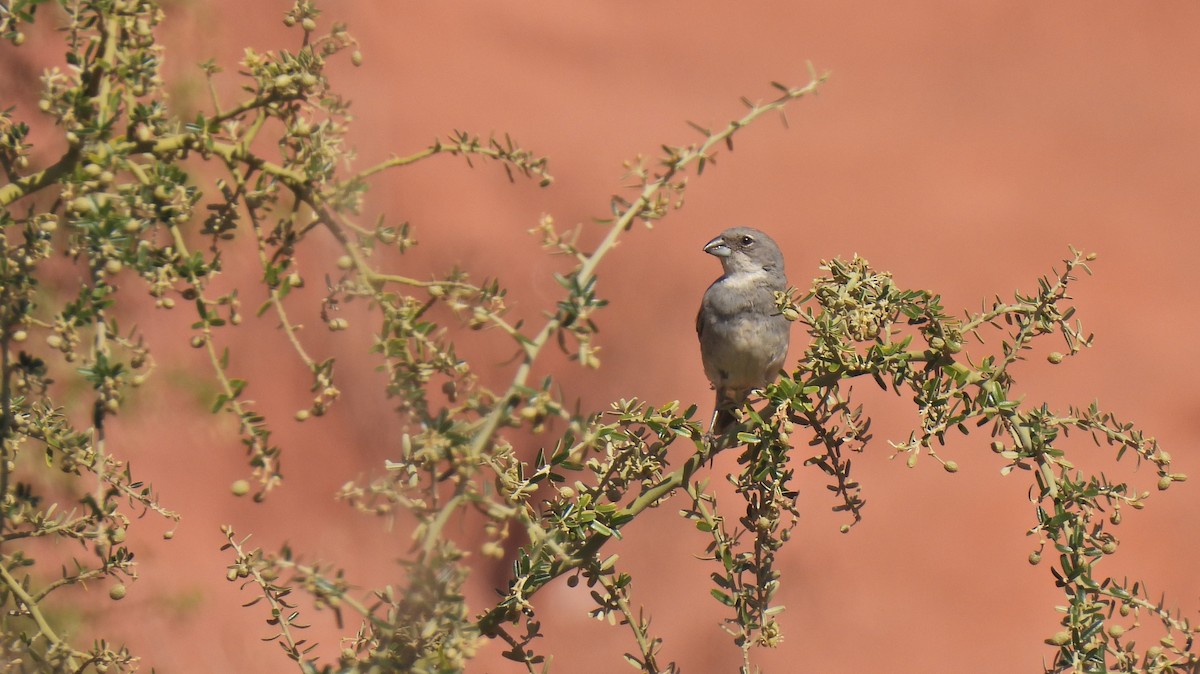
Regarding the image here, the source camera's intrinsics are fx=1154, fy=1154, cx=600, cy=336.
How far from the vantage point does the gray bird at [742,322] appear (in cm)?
367

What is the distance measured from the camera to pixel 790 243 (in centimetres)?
692

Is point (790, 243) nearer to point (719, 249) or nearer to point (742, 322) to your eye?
point (719, 249)

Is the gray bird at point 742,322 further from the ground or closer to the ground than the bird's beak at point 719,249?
closer to the ground

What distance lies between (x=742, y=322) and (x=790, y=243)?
10.9 ft

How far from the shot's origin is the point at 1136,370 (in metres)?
6.54

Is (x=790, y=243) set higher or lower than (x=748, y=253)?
higher

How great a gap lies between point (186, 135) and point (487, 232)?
6.21 meters

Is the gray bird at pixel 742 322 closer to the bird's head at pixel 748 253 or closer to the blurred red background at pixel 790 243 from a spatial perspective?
the bird's head at pixel 748 253

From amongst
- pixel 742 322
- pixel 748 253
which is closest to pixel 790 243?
Answer: pixel 748 253

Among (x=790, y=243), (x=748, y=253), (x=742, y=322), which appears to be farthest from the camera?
(x=790, y=243)

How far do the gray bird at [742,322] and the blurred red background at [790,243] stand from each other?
2.37 m

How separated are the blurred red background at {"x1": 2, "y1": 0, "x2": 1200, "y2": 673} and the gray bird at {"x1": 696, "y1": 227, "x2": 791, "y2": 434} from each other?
93.4 inches

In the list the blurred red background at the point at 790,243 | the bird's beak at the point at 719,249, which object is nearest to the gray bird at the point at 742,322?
the bird's beak at the point at 719,249

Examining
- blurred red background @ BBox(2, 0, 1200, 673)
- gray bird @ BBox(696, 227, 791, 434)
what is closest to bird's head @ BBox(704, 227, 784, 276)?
gray bird @ BBox(696, 227, 791, 434)
